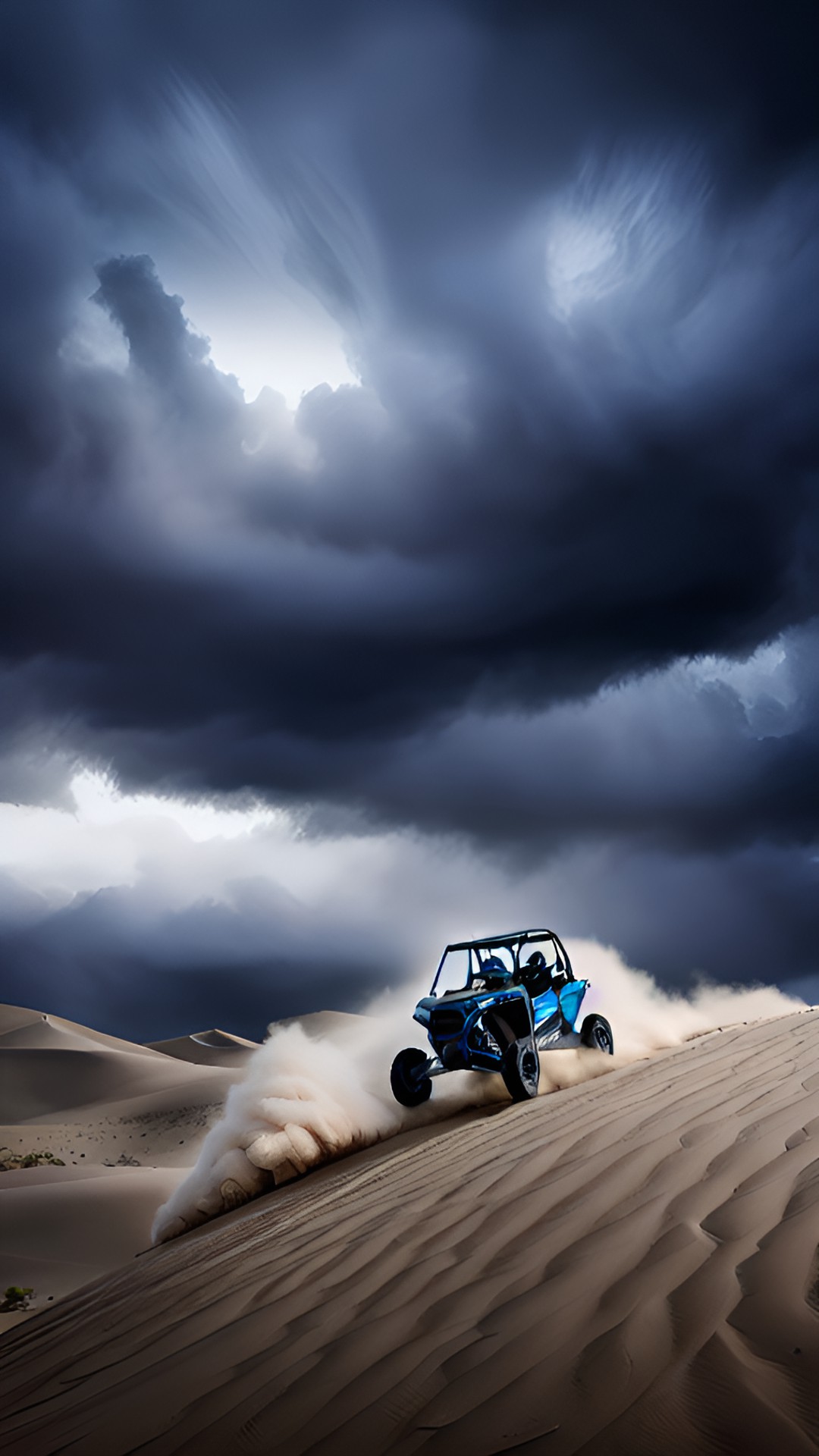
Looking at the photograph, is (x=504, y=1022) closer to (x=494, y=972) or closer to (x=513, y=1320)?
(x=494, y=972)

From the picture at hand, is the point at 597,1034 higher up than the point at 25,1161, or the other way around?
the point at 25,1161

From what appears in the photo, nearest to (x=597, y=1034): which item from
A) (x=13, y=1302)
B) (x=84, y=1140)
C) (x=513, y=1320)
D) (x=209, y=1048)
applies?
(x=13, y=1302)

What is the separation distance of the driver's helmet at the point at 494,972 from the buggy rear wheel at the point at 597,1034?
1696mm

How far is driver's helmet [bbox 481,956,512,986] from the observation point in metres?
9.42

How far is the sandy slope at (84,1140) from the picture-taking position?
12141 mm

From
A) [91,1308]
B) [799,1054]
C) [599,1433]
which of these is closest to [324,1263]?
[599,1433]

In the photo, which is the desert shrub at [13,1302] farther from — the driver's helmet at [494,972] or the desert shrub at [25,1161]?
the desert shrub at [25,1161]

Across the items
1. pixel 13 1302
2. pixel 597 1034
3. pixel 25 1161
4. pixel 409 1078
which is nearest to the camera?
pixel 13 1302

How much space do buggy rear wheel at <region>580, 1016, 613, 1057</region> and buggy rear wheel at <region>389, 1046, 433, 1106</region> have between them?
2.05 meters

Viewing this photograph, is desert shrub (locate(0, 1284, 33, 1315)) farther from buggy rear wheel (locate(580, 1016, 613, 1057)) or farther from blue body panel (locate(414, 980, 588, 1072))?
buggy rear wheel (locate(580, 1016, 613, 1057))

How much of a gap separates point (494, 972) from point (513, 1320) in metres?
6.99

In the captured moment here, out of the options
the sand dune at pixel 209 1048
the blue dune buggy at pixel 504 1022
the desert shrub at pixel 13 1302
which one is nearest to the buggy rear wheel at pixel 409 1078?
the blue dune buggy at pixel 504 1022

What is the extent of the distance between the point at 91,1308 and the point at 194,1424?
389cm

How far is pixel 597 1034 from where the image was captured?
10.8 meters
